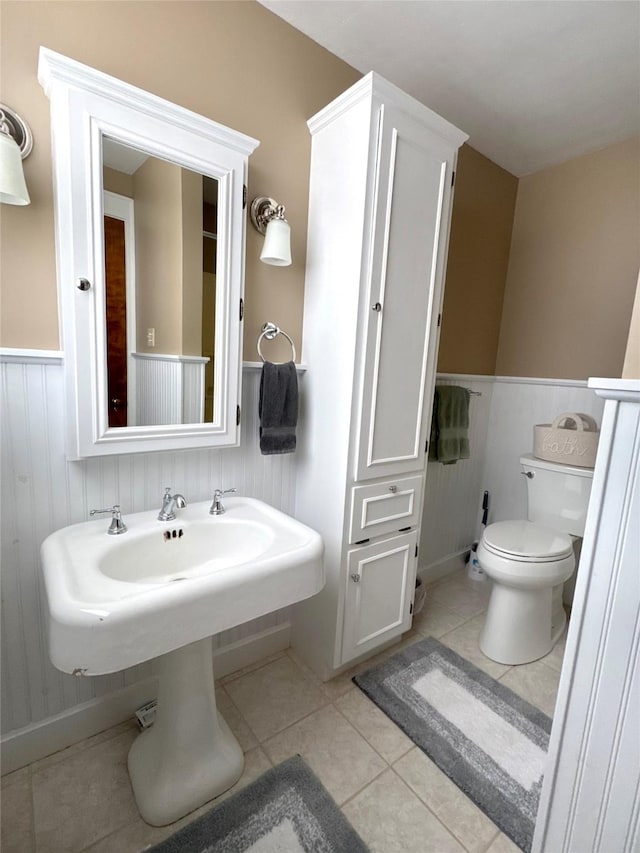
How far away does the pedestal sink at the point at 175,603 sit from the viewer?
2.52 ft

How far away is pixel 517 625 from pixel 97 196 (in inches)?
85.1

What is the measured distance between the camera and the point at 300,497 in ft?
5.44

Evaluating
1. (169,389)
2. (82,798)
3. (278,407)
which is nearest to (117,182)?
(169,389)

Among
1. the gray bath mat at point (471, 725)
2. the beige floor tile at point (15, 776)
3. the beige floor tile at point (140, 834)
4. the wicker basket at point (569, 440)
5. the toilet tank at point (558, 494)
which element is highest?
the wicker basket at point (569, 440)

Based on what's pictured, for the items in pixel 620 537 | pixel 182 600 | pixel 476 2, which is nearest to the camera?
pixel 620 537

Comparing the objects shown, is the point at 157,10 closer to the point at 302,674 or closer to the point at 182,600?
the point at 182,600

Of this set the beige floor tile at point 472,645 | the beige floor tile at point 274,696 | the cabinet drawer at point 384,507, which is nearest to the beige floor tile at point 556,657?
the beige floor tile at point 472,645

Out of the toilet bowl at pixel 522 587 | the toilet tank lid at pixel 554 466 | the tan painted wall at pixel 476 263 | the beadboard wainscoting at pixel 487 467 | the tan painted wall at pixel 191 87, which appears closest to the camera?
the tan painted wall at pixel 191 87

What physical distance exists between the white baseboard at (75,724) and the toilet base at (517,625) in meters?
1.16

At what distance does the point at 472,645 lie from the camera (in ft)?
6.08

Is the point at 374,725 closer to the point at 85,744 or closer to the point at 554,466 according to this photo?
the point at 85,744

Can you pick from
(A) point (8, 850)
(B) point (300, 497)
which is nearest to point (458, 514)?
(B) point (300, 497)

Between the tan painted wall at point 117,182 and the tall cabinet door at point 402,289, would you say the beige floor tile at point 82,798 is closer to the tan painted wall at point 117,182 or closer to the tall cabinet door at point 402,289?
the tall cabinet door at point 402,289

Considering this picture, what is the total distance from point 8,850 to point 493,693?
5.16 feet
